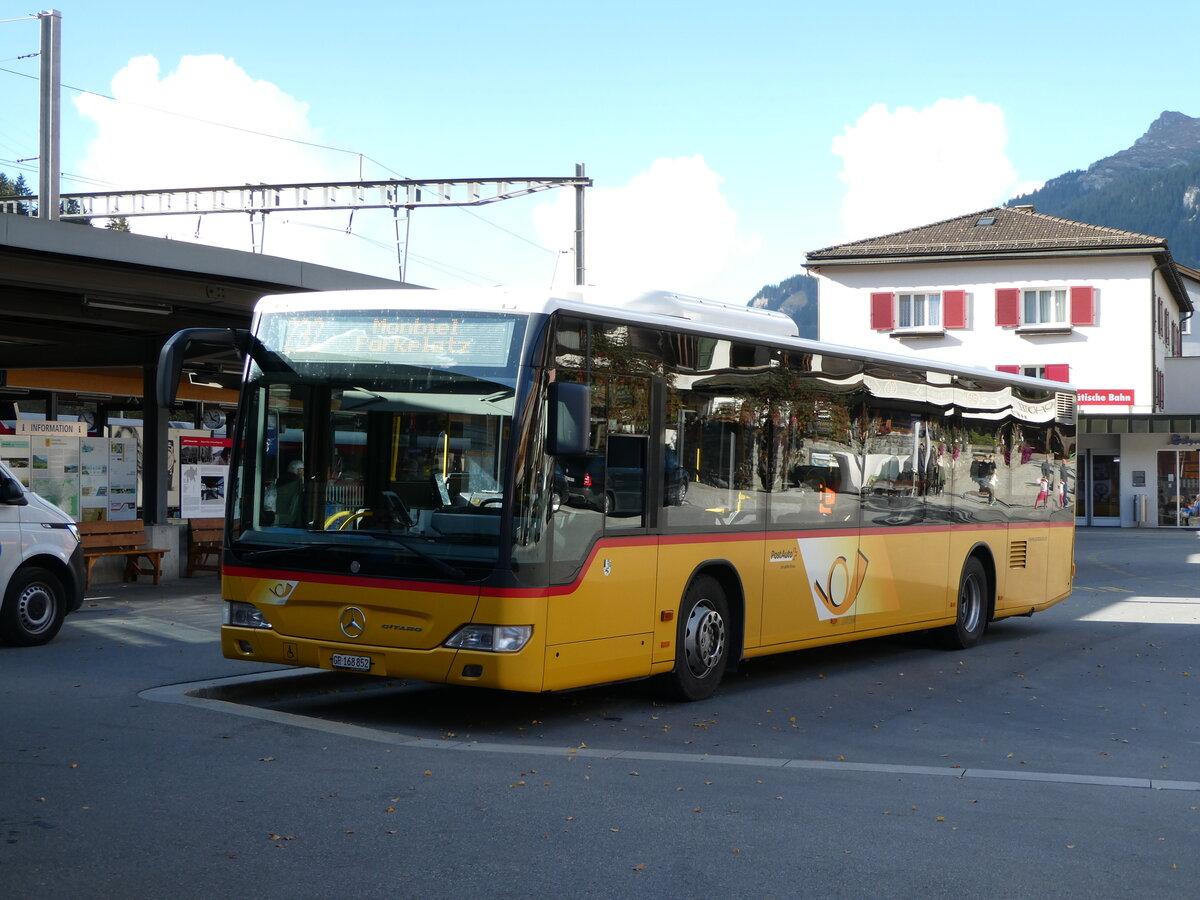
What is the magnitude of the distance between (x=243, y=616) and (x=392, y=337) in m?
2.18

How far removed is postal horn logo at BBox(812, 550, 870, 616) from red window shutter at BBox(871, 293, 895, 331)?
38990mm

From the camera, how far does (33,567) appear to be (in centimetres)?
1275

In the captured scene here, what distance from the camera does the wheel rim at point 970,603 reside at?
15.0 m

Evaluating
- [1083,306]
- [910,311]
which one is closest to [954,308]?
[910,311]

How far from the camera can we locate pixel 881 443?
13.1m

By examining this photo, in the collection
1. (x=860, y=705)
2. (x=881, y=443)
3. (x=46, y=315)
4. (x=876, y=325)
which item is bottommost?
(x=860, y=705)

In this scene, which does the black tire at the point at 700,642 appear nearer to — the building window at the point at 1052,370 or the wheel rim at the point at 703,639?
the wheel rim at the point at 703,639

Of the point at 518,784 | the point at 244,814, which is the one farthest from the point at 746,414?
the point at 244,814

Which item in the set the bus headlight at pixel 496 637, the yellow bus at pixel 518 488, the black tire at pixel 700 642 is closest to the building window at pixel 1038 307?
the yellow bus at pixel 518 488

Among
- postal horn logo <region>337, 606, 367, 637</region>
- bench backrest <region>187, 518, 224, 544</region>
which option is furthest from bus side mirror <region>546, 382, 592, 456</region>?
bench backrest <region>187, 518, 224, 544</region>

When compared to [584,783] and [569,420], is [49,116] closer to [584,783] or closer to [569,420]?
[569,420]

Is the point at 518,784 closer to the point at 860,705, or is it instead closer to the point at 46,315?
the point at 860,705

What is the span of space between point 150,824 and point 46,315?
13545 mm

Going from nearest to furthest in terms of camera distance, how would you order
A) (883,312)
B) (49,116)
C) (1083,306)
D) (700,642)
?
(700,642) → (49,116) → (1083,306) → (883,312)
